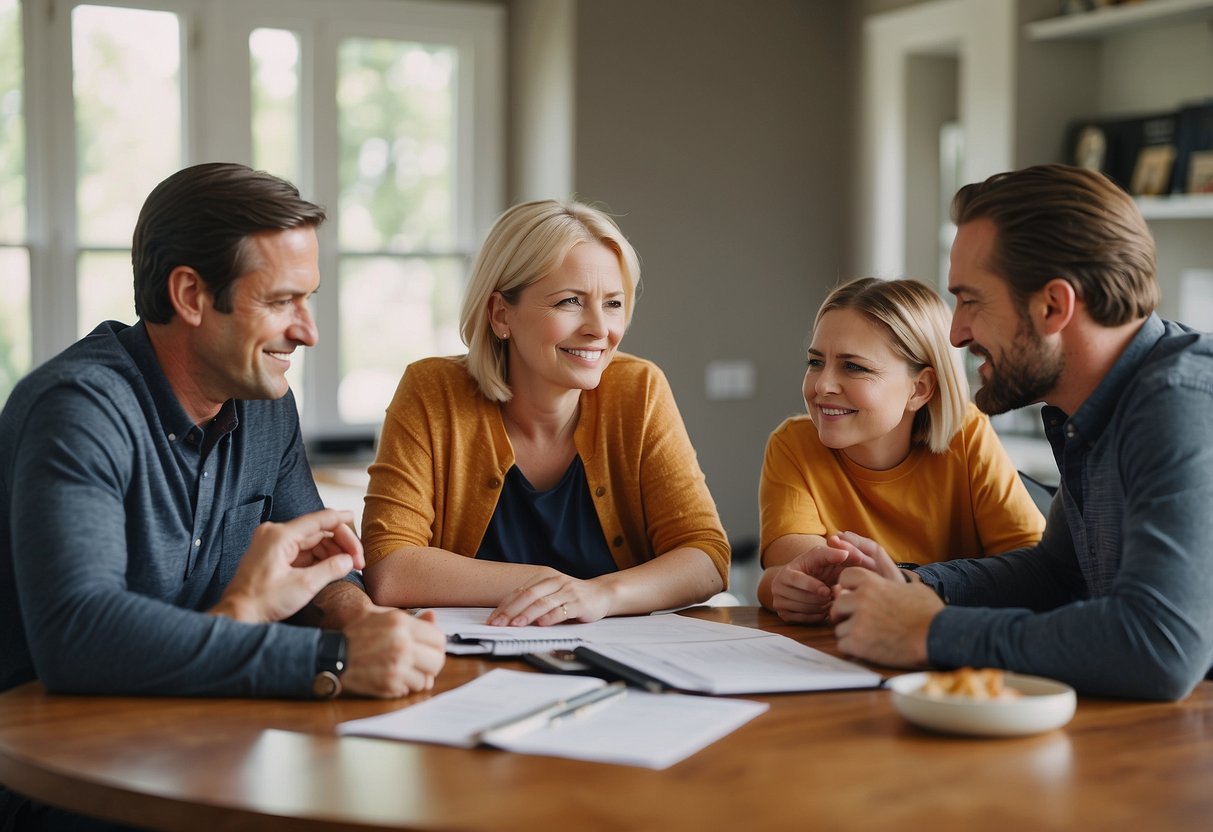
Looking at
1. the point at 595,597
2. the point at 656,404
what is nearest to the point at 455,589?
the point at 595,597

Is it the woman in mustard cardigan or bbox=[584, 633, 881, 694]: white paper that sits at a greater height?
the woman in mustard cardigan

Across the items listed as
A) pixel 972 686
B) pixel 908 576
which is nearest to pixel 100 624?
pixel 972 686

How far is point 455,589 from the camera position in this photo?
2.05 m

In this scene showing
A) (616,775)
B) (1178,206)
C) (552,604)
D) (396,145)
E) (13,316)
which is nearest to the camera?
(616,775)

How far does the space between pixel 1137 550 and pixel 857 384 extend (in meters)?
0.72

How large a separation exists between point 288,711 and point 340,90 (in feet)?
13.5

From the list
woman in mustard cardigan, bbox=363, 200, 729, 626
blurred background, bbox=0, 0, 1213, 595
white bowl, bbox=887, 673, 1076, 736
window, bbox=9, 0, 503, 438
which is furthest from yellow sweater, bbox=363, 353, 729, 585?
window, bbox=9, 0, 503, 438

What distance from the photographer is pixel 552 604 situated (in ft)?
6.20

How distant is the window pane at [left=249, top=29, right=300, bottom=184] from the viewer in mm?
5004

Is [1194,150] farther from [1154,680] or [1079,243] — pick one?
[1154,680]

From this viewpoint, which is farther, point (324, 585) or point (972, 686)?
point (324, 585)

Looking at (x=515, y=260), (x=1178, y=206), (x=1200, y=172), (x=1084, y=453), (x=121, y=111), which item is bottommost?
(x=1084, y=453)

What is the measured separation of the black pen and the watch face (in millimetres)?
307

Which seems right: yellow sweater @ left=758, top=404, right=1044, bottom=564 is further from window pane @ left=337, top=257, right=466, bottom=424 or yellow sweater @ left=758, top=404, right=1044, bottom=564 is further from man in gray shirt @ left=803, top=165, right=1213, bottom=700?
window pane @ left=337, top=257, right=466, bottom=424
